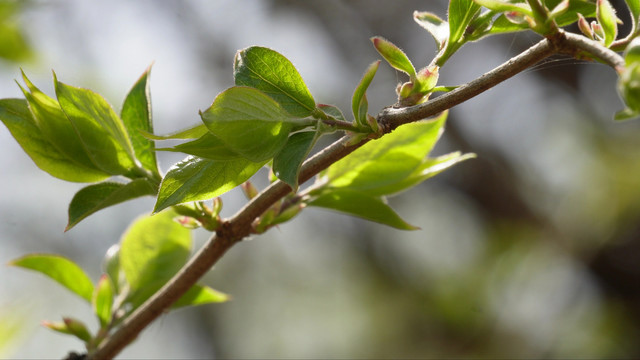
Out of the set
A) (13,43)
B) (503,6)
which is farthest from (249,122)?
(13,43)

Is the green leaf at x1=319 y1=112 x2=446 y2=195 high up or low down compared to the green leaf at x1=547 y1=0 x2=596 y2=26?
down

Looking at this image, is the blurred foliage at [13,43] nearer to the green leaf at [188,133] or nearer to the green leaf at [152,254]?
the green leaf at [152,254]

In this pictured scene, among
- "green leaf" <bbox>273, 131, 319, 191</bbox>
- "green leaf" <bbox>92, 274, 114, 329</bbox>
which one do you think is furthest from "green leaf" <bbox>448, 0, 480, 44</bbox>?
"green leaf" <bbox>92, 274, 114, 329</bbox>

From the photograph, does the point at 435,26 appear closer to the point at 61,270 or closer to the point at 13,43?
the point at 61,270

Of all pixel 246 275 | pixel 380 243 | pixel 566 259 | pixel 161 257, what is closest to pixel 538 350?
pixel 566 259

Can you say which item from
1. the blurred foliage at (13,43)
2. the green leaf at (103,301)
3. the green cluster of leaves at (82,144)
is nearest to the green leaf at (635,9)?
the green cluster of leaves at (82,144)

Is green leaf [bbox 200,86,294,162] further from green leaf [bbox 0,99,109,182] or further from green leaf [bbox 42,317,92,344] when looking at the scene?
green leaf [bbox 42,317,92,344]

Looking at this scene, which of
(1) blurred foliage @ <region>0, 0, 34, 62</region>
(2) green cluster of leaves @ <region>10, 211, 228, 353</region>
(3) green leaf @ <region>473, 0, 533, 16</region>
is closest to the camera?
(3) green leaf @ <region>473, 0, 533, 16</region>

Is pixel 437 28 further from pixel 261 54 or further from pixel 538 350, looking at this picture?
pixel 538 350
